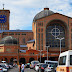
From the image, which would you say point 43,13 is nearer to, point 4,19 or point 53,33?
point 53,33

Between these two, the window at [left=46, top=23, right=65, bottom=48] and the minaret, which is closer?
the window at [left=46, top=23, right=65, bottom=48]

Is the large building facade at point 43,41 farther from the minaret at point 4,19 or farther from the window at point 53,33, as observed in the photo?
the minaret at point 4,19

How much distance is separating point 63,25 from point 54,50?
13.2m

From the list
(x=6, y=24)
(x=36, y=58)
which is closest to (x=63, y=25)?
(x=36, y=58)

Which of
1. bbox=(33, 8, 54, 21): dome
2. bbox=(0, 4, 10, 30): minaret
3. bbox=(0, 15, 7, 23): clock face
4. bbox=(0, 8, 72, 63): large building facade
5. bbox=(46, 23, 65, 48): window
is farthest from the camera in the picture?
bbox=(0, 4, 10, 30): minaret

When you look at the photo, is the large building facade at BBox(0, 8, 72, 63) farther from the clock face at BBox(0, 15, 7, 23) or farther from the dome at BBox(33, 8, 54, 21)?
the clock face at BBox(0, 15, 7, 23)

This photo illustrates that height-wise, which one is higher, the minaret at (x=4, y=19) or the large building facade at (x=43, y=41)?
the minaret at (x=4, y=19)

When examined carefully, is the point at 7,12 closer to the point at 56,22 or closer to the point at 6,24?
the point at 6,24

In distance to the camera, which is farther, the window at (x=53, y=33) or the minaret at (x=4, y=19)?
the minaret at (x=4, y=19)

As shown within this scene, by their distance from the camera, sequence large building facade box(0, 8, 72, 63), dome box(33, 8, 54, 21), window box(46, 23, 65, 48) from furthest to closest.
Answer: dome box(33, 8, 54, 21), window box(46, 23, 65, 48), large building facade box(0, 8, 72, 63)

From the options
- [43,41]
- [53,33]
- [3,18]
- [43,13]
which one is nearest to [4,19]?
[3,18]

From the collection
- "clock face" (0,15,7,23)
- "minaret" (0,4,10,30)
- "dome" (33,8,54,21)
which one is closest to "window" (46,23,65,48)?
"dome" (33,8,54,21)

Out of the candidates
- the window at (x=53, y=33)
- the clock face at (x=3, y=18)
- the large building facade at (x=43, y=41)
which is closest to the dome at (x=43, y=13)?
the large building facade at (x=43, y=41)

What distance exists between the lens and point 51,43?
10494 centimetres
